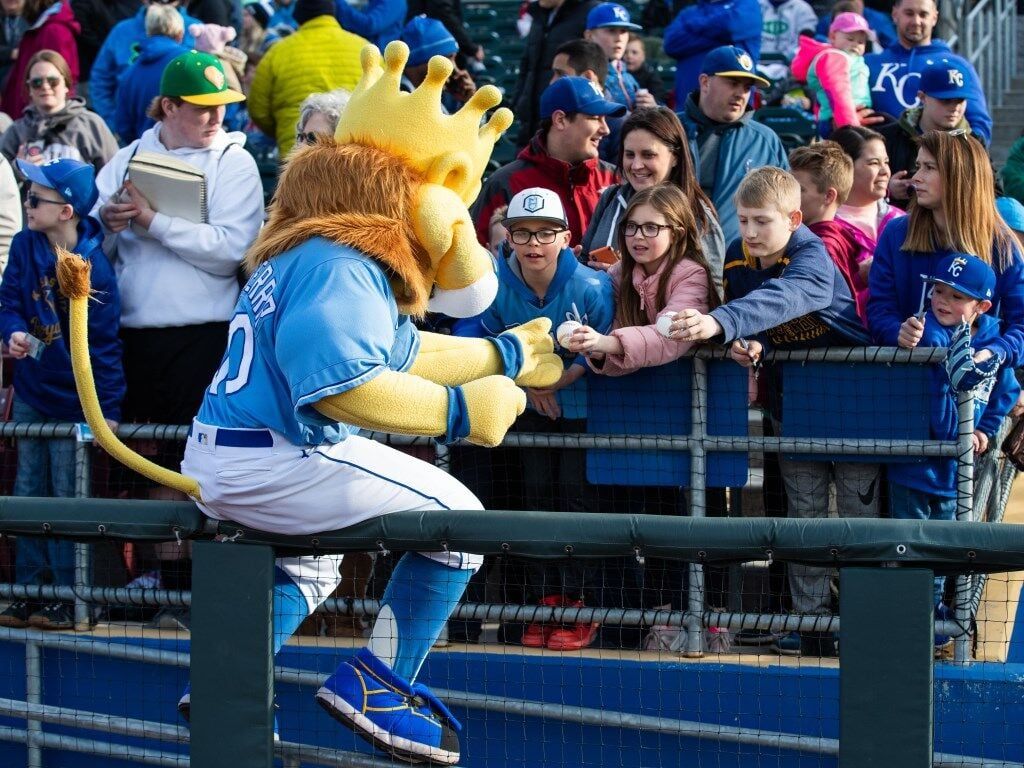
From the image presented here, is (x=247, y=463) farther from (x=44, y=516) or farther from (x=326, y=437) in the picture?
(x=44, y=516)

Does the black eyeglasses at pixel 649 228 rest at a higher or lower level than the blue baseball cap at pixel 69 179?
lower

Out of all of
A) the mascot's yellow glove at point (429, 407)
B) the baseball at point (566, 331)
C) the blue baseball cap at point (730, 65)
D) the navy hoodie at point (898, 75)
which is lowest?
the mascot's yellow glove at point (429, 407)

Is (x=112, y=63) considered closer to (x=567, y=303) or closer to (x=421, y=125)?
(x=567, y=303)

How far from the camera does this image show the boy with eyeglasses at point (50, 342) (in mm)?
5230

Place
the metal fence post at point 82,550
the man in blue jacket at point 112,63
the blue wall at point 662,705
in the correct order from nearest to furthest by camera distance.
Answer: the blue wall at point 662,705 → the metal fence post at point 82,550 → the man in blue jacket at point 112,63

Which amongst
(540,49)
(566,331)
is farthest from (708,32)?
(566,331)

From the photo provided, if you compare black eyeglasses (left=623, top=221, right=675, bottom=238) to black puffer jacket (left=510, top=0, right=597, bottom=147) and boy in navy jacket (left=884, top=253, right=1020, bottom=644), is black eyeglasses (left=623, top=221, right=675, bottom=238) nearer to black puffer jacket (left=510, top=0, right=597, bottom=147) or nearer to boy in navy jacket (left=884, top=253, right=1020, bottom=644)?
boy in navy jacket (left=884, top=253, right=1020, bottom=644)

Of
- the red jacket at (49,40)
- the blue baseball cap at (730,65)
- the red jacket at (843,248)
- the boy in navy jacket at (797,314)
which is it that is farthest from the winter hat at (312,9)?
the boy in navy jacket at (797,314)

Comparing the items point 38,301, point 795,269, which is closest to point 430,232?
point 795,269

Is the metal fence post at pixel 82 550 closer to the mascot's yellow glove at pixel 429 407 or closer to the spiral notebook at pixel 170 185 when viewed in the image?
the spiral notebook at pixel 170 185

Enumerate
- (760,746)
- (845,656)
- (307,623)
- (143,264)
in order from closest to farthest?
(845,656) < (760,746) < (307,623) < (143,264)

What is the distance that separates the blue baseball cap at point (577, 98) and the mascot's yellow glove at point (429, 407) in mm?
2549

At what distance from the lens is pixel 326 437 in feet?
11.3

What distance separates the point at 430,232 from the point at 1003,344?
7.03 ft
